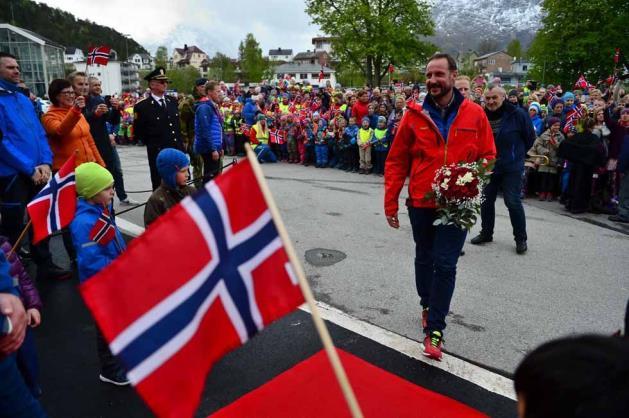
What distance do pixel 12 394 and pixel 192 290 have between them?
1109 millimetres

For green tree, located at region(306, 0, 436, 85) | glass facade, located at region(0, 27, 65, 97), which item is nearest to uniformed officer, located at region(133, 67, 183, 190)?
green tree, located at region(306, 0, 436, 85)

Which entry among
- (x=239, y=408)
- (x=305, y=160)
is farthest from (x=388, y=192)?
(x=305, y=160)

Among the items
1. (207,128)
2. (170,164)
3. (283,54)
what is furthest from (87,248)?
(283,54)

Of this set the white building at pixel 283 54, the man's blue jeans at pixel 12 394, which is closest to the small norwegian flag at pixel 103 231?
the man's blue jeans at pixel 12 394

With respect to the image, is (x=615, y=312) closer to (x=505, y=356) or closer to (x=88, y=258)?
(x=505, y=356)

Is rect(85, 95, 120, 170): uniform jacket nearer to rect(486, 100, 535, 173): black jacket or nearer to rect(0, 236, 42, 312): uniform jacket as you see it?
rect(0, 236, 42, 312): uniform jacket

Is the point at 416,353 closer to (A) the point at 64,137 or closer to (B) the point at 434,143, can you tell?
(B) the point at 434,143

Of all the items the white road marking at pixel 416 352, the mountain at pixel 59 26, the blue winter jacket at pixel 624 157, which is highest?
the mountain at pixel 59 26

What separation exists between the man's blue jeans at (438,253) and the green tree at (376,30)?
124 feet

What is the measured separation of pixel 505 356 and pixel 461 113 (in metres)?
1.93

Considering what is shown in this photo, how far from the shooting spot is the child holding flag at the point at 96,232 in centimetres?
319

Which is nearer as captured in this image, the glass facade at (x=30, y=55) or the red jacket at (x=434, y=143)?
the red jacket at (x=434, y=143)

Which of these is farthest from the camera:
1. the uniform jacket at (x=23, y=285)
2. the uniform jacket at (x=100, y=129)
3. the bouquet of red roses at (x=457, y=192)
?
the uniform jacket at (x=100, y=129)

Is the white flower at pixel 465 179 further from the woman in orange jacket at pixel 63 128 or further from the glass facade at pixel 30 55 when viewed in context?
the glass facade at pixel 30 55
